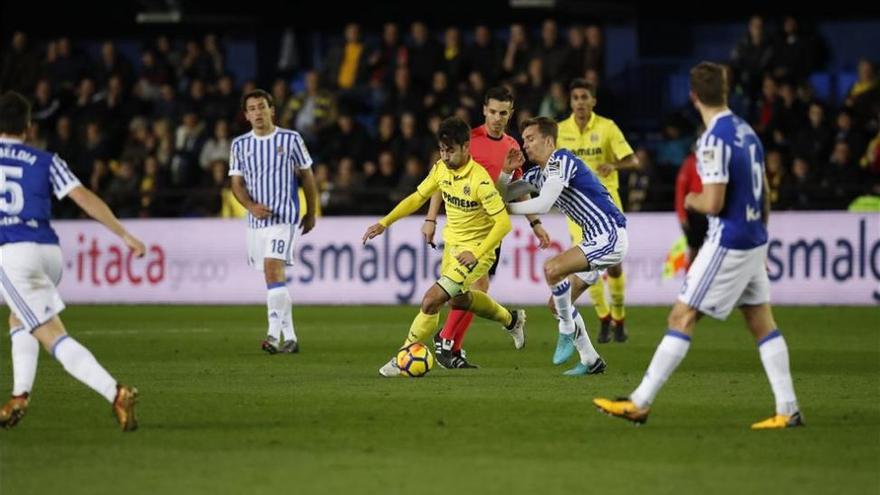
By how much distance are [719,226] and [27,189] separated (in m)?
3.71

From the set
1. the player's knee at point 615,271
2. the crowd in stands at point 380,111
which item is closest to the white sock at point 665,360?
the player's knee at point 615,271

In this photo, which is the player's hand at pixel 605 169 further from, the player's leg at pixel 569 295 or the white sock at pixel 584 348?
the white sock at pixel 584 348

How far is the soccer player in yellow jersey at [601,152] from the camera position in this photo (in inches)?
599

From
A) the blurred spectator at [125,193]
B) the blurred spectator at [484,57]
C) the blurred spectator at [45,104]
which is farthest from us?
the blurred spectator at [45,104]

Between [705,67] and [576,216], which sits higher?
[705,67]

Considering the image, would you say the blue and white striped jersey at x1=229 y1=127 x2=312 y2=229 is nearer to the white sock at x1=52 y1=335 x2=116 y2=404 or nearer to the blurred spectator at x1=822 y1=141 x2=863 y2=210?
the white sock at x1=52 y1=335 x2=116 y2=404

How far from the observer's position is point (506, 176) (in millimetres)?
11961

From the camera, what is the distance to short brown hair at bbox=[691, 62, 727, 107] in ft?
27.8

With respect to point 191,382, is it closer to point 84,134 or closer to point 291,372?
point 291,372

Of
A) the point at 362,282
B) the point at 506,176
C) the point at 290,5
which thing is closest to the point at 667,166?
the point at 362,282

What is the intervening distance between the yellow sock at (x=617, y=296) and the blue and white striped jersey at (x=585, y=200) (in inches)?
123

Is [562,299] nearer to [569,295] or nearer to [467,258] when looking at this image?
[569,295]

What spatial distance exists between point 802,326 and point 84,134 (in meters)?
13.5

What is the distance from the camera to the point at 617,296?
15.3 meters
